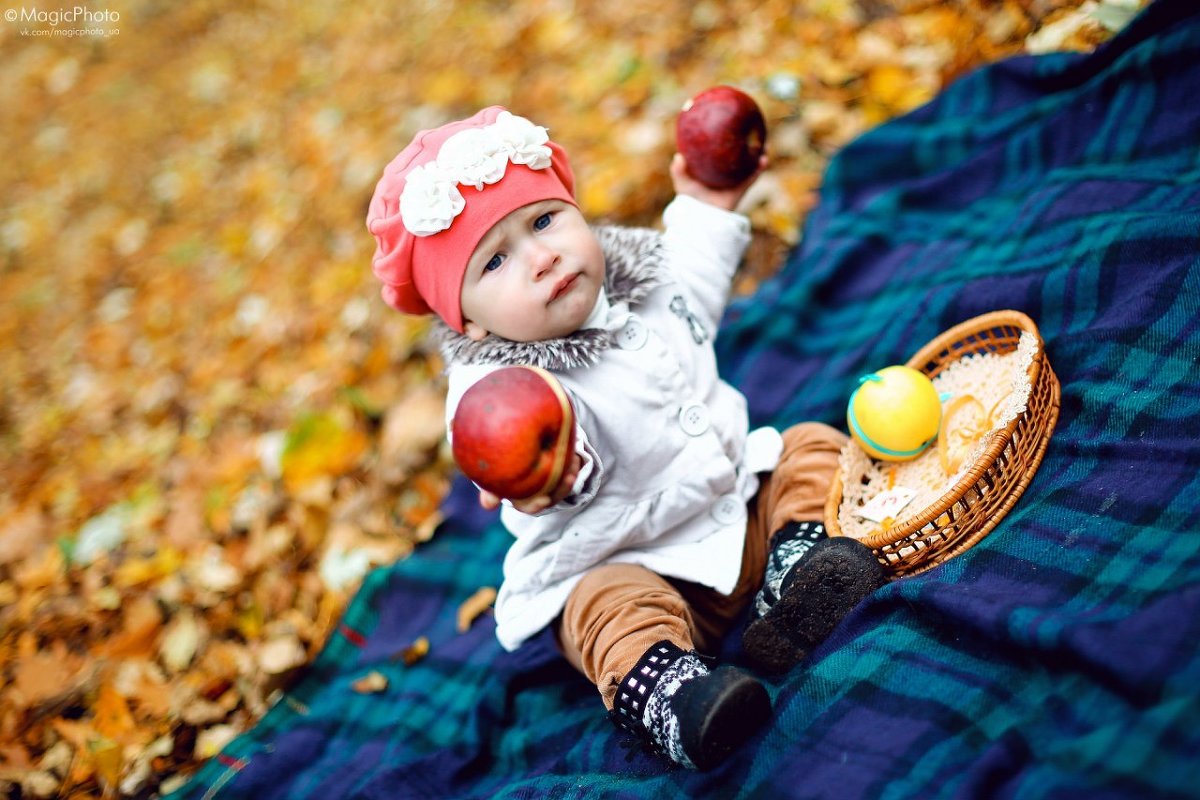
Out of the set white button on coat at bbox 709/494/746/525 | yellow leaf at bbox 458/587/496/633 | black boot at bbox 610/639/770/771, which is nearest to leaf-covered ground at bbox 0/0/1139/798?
yellow leaf at bbox 458/587/496/633

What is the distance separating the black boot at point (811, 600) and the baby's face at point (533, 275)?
2.18 ft

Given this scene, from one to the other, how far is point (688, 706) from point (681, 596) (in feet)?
1.50

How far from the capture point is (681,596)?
1923 millimetres

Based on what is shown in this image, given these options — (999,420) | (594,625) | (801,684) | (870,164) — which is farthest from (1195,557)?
(870,164)

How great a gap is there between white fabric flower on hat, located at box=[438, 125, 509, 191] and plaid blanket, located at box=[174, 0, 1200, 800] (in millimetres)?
1084

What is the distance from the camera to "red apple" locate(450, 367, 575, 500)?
54.6 inches

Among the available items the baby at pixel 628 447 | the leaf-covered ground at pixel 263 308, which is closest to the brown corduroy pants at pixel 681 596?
the baby at pixel 628 447

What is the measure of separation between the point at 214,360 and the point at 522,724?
2564 mm

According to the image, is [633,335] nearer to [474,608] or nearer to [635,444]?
[635,444]

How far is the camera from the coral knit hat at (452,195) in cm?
167

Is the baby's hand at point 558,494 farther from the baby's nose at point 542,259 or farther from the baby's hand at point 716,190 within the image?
the baby's hand at point 716,190

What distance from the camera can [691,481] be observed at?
189 centimetres

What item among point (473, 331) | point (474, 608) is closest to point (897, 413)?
point (473, 331)

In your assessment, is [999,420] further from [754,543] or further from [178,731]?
[178,731]
